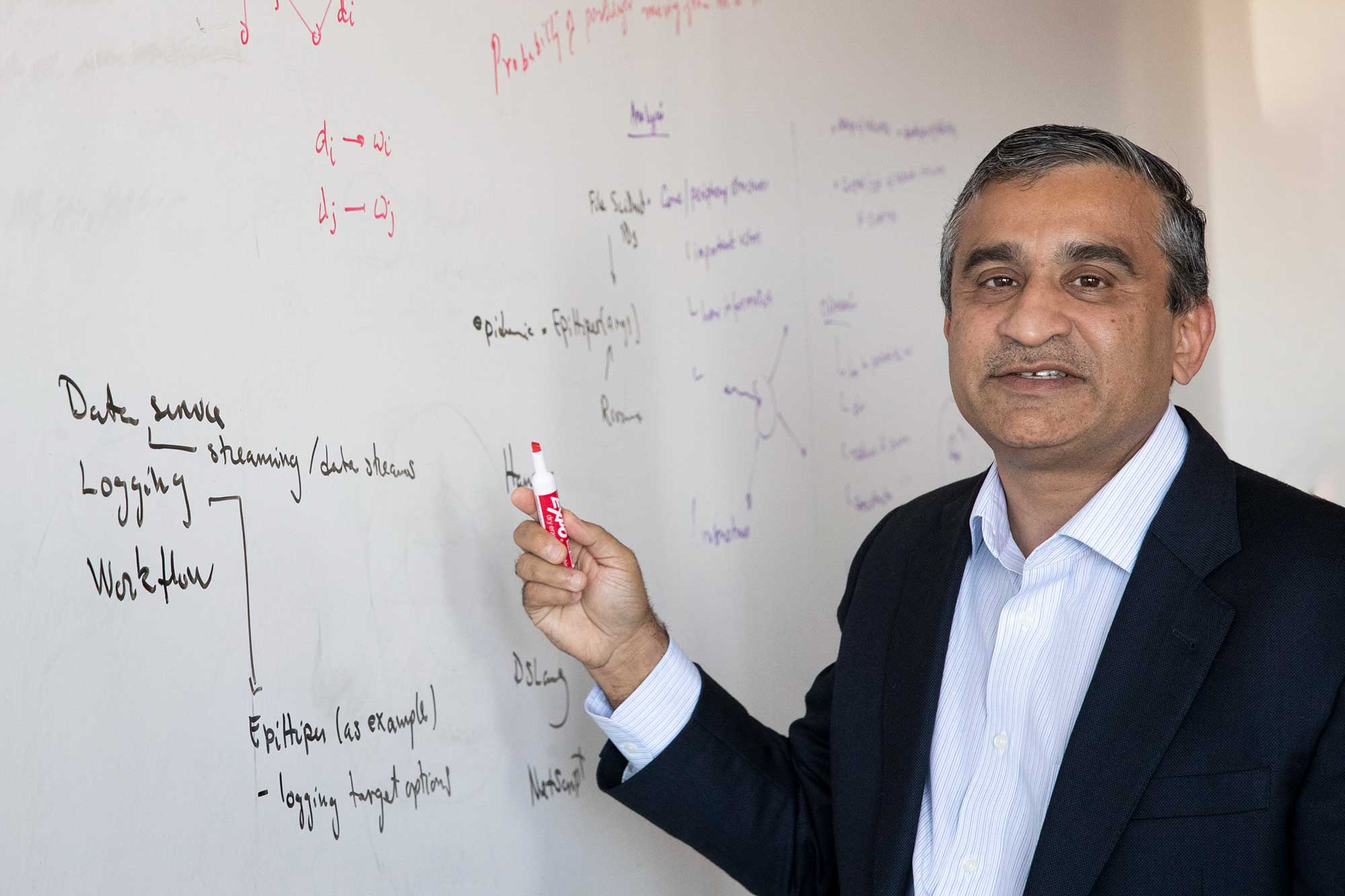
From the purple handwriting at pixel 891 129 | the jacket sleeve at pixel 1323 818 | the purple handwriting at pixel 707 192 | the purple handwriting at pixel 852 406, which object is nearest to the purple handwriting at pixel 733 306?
the purple handwriting at pixel 707 192

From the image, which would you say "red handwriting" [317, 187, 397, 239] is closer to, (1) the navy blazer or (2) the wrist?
(2) the wrist

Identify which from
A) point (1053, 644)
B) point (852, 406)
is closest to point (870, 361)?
point (852, 406)

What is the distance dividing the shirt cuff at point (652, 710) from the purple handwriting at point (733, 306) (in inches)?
19.5

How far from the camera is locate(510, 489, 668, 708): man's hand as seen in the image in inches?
49.8

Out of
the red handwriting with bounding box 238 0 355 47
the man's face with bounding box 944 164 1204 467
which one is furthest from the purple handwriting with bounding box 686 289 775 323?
the red handwriting with bounding box 238 0 355 47

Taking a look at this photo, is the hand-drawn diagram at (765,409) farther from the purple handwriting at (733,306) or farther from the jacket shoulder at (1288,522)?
the jacket shoulder at (1288,522)

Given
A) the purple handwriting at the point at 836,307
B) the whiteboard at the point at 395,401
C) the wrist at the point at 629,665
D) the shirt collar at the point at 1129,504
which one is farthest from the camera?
the purple handwriting at the point at 836,307

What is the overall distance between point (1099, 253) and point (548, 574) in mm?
644

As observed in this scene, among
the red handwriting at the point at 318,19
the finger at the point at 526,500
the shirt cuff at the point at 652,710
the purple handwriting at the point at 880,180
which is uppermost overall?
the red handwriting at the point at 318,19

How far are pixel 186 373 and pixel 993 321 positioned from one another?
31.3 inches

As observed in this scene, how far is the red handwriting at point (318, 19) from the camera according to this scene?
114 centimetres

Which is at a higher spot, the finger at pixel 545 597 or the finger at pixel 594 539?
the finger at pixel 594 539

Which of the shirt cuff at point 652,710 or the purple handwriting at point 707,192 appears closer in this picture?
the shirt cuff at point 652,710

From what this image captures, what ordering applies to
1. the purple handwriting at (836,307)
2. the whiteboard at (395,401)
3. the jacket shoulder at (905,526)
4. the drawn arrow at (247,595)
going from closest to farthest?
the whiteboard at (395,401) → the drawn arrow at (247,595) → the jacket shoulder at (905,526) → the purple handwriting at (836,307)
